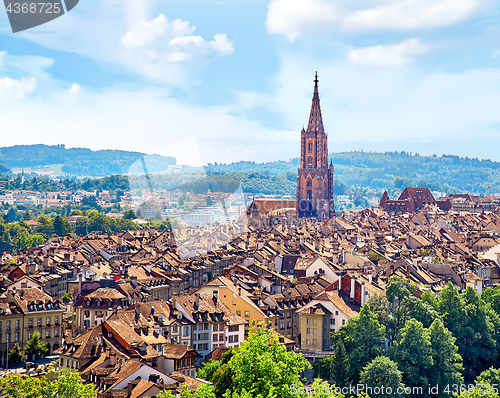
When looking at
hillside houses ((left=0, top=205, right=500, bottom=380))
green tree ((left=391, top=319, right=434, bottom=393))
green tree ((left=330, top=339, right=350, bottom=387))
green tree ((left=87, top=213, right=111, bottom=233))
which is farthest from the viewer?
green tree ((left=87, top=213, right=111, bottom=233))

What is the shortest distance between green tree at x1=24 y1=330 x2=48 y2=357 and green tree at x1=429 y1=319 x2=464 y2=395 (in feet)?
99.7

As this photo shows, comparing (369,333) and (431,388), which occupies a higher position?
(369,333)

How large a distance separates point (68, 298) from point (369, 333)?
37.4 meters

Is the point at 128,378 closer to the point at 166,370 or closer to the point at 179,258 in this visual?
the point at 166,370

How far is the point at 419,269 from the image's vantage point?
9231 centimetres

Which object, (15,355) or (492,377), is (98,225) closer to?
(15,355)

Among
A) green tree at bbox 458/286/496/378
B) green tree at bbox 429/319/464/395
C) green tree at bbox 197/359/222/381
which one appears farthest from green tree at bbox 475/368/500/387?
green tree at bbox 197/359/222/381

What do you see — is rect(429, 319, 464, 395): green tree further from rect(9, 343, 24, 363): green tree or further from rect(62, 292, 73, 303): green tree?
rect(62, 292, 73, 303): green tree

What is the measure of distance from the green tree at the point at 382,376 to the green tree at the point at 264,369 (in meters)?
11.0

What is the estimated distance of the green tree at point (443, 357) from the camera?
60.2 metres

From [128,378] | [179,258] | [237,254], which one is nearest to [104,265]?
[179,258]

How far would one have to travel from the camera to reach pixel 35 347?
66.8 meters

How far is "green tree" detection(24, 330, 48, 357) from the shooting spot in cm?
6662

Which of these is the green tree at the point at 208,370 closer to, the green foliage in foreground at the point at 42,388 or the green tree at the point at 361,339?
the green tree at the point at 361,339
